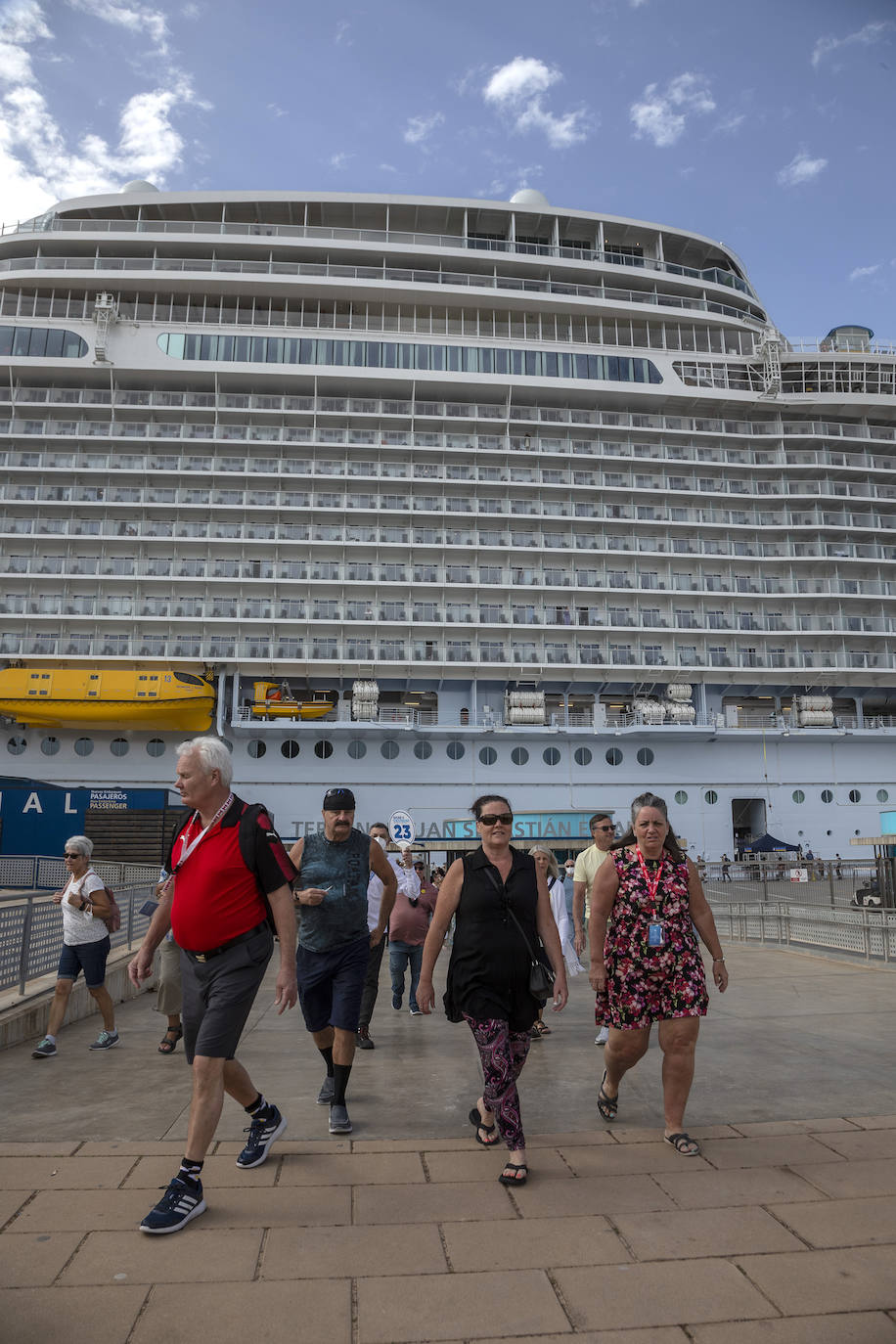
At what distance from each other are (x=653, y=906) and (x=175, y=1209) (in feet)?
8.67

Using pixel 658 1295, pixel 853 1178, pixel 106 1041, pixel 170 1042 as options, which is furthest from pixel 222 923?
pixel 106 1041

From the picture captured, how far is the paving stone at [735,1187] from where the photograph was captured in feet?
11.8

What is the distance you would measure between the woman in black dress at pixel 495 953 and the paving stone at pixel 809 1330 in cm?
151

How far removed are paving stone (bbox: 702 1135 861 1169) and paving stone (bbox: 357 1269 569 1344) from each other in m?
1.61

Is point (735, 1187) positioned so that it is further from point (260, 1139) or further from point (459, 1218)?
point (260, 1139)

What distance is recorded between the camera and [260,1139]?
4.12 m

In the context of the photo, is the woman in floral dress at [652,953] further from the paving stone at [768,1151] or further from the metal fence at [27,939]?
the metal fence at [27,939]

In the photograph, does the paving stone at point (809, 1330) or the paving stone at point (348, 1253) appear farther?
the paving stone at point (348, 1253)

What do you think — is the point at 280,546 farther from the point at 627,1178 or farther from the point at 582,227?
the point at 627,1178

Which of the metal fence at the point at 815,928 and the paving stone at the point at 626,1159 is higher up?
the paving stone at the point at 626,1159

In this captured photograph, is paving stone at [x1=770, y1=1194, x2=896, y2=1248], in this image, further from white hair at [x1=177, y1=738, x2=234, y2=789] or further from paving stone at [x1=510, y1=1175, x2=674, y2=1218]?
white hair at [x1=177, y1=738, x2=234, y2=789]

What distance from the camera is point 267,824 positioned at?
4086 millimetres

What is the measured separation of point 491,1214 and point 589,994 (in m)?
7.33

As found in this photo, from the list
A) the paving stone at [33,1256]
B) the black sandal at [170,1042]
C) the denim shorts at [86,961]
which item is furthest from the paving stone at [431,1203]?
the denim shorts at [86,961]
